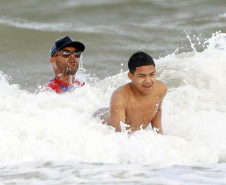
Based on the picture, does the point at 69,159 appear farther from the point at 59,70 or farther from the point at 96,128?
the point at 59,70

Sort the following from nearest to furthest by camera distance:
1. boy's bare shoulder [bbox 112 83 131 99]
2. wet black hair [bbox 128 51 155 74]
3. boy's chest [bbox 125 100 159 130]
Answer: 1. wet black hair [bbox 128 51 155 74]
2. boy's bare shoulder [bbox 112 83 131 99]
3. boy's chest [bbox 125 100 159 130]

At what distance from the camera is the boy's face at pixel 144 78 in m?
5.13

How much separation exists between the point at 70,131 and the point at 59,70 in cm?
163

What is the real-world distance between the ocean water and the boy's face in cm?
42

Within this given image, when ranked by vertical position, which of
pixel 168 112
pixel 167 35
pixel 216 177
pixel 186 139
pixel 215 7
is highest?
pixel 215 7

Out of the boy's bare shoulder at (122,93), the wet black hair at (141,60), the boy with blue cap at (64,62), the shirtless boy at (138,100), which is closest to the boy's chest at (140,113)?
the shirtless boy at (138,100)

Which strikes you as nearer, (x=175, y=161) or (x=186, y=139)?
(x=175, y=161)

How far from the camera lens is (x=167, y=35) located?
475 inches

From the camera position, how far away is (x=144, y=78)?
5.17 metres

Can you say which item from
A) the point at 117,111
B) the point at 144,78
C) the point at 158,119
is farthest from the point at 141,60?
the point at 158,119

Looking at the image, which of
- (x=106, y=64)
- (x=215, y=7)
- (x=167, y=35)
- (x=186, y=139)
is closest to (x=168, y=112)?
(x=186, y=139)

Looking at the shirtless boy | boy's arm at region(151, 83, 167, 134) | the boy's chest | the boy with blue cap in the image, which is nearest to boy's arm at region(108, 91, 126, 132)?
the shirtless boy

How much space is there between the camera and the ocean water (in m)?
4.50

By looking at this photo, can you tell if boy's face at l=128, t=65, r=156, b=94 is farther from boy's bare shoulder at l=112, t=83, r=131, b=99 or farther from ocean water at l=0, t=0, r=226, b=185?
ocean water at l=0, t=0, r=226, b=185
